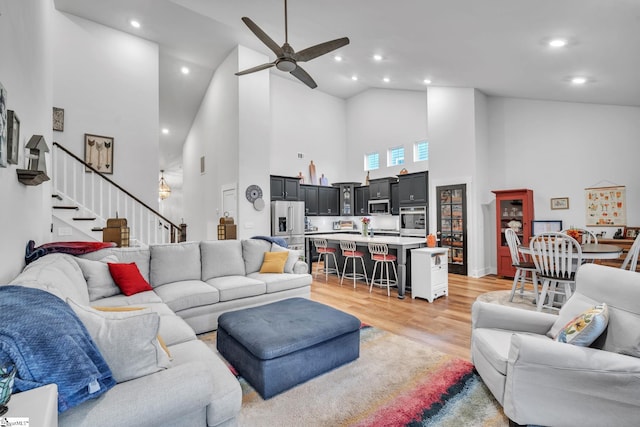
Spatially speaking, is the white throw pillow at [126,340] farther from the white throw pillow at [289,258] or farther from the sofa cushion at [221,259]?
the white throw pillow at [289,258]

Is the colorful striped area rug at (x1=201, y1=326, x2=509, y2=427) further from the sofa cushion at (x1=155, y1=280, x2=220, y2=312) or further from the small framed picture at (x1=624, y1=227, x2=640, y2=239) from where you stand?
the small framed picture at (x1=624, y1=227, x2=640, y2=239)

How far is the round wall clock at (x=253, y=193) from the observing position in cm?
645

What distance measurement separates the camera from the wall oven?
697 centimetres

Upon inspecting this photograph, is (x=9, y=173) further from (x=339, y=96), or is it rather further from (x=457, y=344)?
(x=339, y=96)

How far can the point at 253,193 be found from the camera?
652cm

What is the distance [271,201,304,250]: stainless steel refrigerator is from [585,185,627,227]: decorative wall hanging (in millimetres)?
5617

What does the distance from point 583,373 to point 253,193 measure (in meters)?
5.83

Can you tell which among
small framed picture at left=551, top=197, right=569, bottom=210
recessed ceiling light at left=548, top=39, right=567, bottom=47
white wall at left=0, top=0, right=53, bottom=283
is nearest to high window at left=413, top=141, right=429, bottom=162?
small framed picture at left=551, top=197, right=569, bottom=210

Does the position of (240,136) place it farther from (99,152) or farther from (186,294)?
(186,294)

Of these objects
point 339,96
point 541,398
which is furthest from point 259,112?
point 541,398

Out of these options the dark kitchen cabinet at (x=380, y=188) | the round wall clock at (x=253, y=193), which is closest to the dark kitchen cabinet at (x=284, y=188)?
the round wall clock at (x=253, y=193)

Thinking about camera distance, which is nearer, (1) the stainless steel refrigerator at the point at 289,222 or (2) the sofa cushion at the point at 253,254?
(2) the sofa cushion at the point at 253,254

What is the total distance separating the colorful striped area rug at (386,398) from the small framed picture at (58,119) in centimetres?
588

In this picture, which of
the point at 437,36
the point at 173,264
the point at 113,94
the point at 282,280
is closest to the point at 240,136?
the point at 113,94
